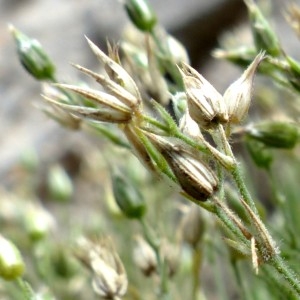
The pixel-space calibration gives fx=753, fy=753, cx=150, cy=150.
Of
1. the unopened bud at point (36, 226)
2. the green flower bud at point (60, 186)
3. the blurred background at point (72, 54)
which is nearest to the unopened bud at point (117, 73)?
the unopened bud at point (36, 226)

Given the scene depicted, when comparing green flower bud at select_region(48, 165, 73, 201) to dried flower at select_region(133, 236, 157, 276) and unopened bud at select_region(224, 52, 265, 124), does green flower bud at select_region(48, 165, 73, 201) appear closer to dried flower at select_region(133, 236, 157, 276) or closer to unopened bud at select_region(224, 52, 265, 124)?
dried flower at select_region(133, 236, 157, 276)

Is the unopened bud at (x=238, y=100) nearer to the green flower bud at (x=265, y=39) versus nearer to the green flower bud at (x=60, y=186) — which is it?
the green flower bud at (x=265, y=39)

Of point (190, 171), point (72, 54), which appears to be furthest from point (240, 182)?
point (72, 54)

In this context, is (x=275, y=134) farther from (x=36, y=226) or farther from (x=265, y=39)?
(x=36, y=226)

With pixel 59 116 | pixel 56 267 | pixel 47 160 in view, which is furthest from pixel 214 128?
pixel 47 160

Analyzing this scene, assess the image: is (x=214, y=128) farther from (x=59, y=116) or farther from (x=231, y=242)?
(x=59, y=116)
